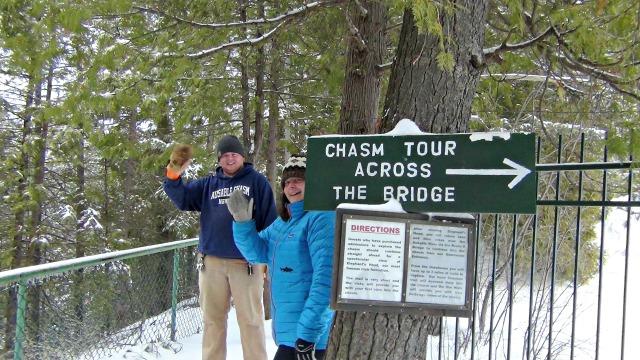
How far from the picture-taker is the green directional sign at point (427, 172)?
2137 millimetres

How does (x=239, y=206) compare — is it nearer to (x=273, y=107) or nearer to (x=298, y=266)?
(x=298, y=266)

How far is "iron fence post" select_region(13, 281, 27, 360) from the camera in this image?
12.6 feet

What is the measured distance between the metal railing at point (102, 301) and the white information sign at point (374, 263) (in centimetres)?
246

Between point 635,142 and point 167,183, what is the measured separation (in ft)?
10.5

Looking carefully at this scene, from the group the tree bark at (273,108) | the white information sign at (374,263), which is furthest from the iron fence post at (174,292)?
the white information sign at (374,263)

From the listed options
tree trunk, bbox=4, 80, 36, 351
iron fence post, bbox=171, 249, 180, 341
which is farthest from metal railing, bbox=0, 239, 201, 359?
tree trunk, bbox=4, 80, 36, 351

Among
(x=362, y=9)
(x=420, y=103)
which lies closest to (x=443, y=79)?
(x=420, y=103)

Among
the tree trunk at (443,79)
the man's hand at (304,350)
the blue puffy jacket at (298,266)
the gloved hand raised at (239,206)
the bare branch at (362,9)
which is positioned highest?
the bare branch at (362,9)

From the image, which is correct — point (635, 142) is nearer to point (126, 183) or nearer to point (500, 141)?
point (500, 141)

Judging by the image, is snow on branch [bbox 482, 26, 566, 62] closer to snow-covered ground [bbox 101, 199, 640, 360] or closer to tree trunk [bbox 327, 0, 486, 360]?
tree trunk [bbox 327, 0, 486, 360]

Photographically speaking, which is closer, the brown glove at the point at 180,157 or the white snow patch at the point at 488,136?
the white snow patch at the point at 488,136

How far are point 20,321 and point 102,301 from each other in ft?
6.43

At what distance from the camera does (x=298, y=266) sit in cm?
304

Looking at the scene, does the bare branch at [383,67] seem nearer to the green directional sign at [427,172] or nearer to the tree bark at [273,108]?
the green directional sign at [427,172]
